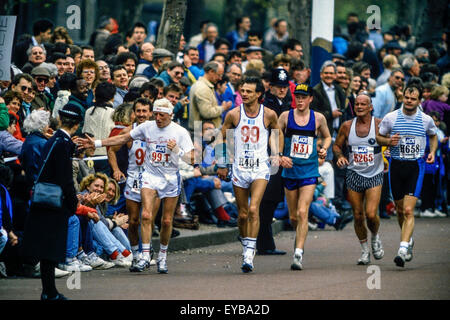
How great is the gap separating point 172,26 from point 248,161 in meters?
7.31

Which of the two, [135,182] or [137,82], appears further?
[137,82]

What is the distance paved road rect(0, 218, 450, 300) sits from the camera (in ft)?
35.4

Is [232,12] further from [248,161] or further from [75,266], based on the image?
[75,266]

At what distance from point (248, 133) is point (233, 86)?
5.83m

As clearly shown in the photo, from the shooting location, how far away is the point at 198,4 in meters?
43.1

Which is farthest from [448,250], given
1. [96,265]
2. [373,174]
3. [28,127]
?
[28,127]

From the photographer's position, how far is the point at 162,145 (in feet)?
42.5

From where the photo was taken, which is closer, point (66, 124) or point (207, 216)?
point (66, 124)

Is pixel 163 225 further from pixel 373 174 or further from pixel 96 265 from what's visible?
pixel 373 174

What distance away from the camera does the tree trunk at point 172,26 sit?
20094 millimetres

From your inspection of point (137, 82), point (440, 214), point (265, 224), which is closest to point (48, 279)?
point (265, 224)

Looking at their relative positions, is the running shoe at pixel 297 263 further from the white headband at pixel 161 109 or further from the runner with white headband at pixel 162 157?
the white headband at pixel 161 109

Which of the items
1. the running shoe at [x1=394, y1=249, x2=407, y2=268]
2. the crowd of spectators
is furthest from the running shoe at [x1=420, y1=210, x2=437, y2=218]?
the running shoe at [x1=394, y1=249, x2=407, y2=268]

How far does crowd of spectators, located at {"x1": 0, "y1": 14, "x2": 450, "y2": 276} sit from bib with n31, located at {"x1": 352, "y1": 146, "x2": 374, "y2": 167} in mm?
595
